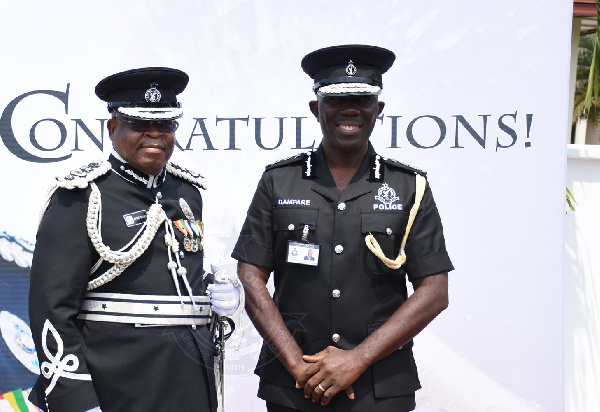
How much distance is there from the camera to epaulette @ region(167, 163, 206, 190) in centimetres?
214

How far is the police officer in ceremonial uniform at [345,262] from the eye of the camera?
199cm

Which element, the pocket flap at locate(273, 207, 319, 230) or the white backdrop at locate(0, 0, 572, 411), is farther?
the white backdrop at locate(0, 0, 572, 411)

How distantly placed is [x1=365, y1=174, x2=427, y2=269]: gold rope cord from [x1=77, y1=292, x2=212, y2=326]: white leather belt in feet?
1.93

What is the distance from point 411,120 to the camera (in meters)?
3.12

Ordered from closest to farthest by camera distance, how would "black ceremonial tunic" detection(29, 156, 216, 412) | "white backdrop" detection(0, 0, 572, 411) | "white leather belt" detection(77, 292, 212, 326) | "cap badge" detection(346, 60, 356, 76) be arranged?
1. "black ceremonial tunic" detection(29, 156, 216, 412)
2. "white leather belt" detection(77, 292, 212, 326)
3. "cap badge" detection(346, 60, 356, 76)
4. "white backdrop" detection(0, 0, 572, 411)

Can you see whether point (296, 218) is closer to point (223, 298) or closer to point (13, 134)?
point (223, 298)

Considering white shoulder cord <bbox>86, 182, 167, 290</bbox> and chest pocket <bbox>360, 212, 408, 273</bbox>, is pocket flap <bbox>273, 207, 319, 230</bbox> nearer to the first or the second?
chest pocket <bbox>360, 212, 408, 273</bbox>

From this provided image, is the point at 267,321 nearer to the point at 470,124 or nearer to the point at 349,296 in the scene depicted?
the point at 349,296

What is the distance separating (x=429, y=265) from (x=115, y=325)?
96 cm

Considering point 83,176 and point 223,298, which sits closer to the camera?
point 83,176

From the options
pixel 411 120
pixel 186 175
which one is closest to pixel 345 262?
pixel 186 175

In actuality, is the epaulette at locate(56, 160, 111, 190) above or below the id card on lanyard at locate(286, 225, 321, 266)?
above

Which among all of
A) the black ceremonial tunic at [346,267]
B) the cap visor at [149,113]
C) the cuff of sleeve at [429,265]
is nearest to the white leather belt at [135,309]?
the black ceremonial tunic at [346,267]

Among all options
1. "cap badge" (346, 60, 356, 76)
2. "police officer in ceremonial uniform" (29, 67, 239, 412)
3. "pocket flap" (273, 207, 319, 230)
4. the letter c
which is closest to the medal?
"police officer in ceremonial uniform" (29, 67, 239, 412)
